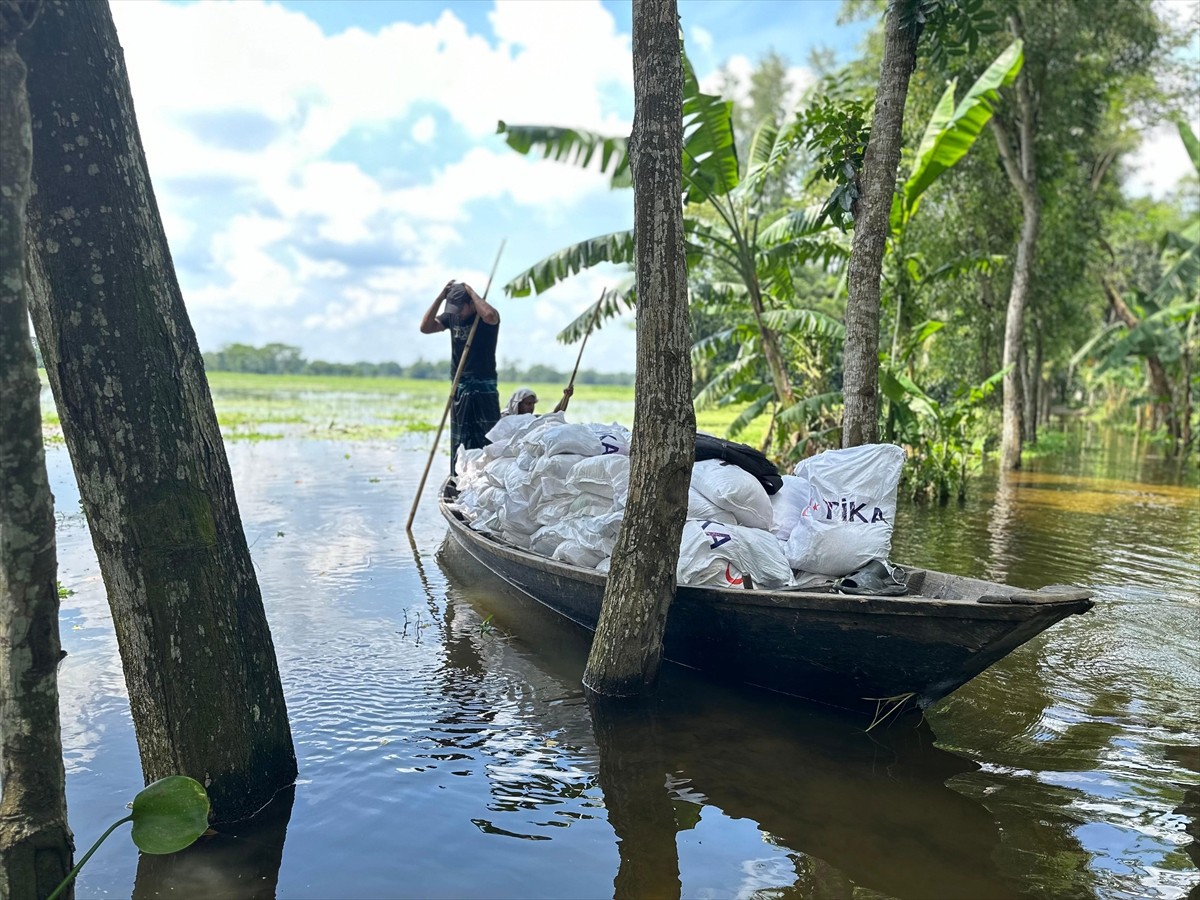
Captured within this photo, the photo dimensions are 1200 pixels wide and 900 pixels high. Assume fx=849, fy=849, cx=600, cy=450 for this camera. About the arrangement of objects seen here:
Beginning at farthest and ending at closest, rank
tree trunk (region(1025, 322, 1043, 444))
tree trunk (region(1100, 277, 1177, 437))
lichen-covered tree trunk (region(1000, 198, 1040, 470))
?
tree trunk (region(1100, 277, 1177, 437)) → tree trunk (region(1025, 322, 1043, 444)) → lichen-covered tree trunk (region(1000, 198, 1040, 470))

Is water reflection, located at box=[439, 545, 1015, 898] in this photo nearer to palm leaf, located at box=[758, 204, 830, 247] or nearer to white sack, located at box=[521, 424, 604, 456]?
white sack, located at box=[521, 424, 604, 456]

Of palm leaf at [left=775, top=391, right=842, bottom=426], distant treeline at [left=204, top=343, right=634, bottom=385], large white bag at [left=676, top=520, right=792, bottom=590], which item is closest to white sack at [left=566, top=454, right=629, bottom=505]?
large white bag at [left=676, top=520, right=792, bottom=590]

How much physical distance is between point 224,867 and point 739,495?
302cm

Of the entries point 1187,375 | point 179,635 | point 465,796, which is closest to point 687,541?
point 465,796

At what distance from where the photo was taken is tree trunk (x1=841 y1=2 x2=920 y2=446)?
6008 millimetres

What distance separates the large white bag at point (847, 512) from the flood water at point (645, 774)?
30.8 inches

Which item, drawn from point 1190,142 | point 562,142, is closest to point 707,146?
point 562,142

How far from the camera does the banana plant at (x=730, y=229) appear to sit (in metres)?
8.29

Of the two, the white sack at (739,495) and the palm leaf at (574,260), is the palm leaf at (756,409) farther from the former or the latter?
the white sack at (739,495)

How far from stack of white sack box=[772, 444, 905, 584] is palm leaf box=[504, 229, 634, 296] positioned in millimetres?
5155

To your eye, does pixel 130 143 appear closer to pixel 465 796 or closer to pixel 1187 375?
pixel 465 796

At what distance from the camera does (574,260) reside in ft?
31.6

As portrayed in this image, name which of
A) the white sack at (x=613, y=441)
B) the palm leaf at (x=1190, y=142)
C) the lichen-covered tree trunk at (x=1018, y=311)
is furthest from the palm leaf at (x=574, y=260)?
the palm leaf at (x=1190, y=142)

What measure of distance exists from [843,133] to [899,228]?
3.35 meters
